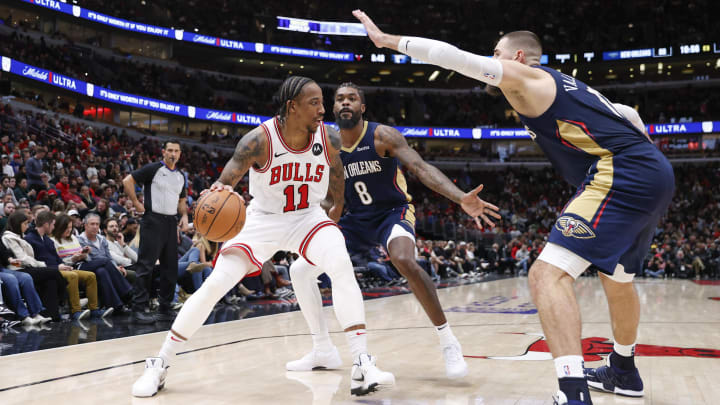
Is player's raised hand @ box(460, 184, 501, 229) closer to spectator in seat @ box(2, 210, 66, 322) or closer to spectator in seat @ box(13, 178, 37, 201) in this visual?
spectator in seat @ box(2, 210, 66, 322)

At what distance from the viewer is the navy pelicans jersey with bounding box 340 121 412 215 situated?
4.29 m

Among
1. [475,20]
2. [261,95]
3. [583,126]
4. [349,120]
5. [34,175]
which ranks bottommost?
[34,175]

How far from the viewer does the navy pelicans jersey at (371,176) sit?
4289 millimetres

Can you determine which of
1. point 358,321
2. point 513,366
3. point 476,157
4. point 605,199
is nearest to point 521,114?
point 605,199

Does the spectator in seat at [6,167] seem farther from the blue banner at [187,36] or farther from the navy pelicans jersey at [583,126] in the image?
the blue banner at [187,36]

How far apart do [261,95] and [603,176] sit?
32.4 meters

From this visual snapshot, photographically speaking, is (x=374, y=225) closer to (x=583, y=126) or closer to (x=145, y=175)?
(x=583, y=126)

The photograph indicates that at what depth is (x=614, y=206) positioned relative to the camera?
2.67 m

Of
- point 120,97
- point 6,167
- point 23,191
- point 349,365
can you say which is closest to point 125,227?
point 23,191

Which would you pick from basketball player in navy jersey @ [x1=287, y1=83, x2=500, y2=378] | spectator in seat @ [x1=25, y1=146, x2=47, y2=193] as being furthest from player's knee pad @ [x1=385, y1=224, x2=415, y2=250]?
spectator in seat @ [x1=25, y1=146, x2=47, y2=193]

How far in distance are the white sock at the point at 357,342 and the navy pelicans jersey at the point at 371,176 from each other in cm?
127

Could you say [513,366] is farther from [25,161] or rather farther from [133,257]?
[25,161]

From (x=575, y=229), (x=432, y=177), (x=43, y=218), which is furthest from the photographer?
(x=43, y=218)

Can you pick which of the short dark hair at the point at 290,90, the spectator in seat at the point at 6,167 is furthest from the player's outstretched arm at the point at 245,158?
the spectator in seat at the point at 6,167
